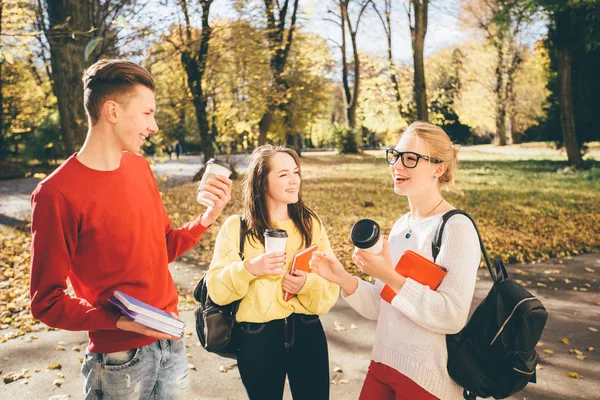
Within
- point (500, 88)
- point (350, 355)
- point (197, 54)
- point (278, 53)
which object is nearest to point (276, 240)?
point (350, 355)

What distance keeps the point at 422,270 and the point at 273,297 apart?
86cm

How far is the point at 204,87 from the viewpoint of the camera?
1489cm

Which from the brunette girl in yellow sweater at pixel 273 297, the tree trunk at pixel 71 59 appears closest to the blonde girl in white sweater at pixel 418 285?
the brunette girl in yellow sweater at pixel 273 297

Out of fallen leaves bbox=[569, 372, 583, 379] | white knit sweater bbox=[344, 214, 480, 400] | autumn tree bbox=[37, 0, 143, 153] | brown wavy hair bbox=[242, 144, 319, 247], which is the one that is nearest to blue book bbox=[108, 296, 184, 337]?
brown wavy hair bbox=[242, 144, 319, 247]

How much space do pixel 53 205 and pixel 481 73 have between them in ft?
→ 146

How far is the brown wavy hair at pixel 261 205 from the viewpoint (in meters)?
2.52

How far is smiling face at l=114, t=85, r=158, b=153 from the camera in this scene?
80.6 inches

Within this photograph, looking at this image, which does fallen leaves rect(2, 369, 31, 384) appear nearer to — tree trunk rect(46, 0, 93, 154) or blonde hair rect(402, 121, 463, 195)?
blonde hair rect(402, 121, 463, 195)

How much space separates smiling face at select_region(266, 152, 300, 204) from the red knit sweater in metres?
A: 0.63

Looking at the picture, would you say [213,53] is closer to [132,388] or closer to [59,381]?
[59,381]

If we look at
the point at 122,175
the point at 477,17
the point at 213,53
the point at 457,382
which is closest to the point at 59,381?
the point at 122,175

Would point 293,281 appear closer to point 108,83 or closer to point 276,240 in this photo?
point 276,240

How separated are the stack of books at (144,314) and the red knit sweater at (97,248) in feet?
0.27

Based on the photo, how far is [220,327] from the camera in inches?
93.8
